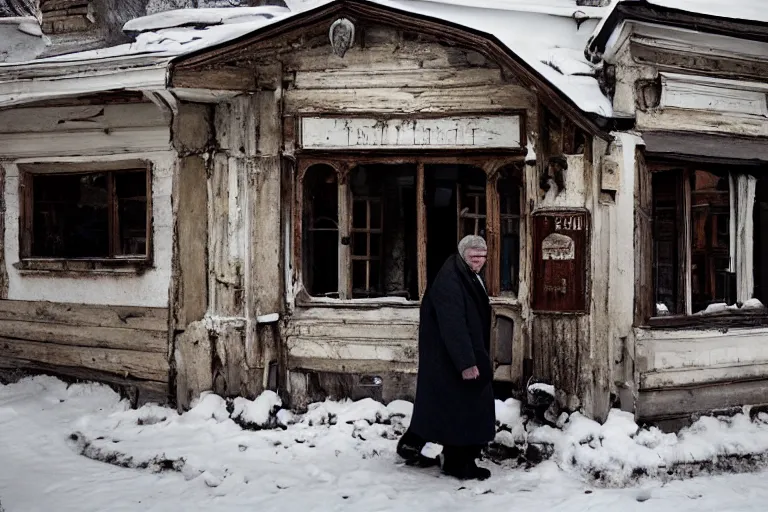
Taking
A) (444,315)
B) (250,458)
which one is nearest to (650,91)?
(444,315)

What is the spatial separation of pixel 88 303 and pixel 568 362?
5.05m

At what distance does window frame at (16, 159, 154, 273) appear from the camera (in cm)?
686

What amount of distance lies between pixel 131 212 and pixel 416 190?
3.13 metres

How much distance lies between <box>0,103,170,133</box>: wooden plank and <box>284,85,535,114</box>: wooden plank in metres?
1.50

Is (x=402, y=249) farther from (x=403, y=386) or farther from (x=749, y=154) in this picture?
(x=749, y=154)

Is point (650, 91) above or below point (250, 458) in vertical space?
above

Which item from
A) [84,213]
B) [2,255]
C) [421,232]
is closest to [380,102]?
[421,232]

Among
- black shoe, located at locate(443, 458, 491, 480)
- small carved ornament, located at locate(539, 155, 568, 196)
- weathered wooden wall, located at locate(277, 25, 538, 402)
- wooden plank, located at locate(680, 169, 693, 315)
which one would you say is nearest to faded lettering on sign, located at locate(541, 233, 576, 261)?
small carved ornament, located at locate(539, 155, 568, 196)

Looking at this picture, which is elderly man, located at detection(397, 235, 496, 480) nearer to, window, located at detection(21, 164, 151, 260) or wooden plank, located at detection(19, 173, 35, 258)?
window, located at detection(21, 164, 151, 260)

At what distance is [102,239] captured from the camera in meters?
7.40

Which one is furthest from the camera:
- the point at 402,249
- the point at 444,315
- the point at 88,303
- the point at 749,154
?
the point at 402,249

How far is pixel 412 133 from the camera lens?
6238mm

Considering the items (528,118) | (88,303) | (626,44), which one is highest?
(626,44)

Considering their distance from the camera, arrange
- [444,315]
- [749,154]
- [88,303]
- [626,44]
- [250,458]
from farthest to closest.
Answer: [88,303] < [749,154] < [626,44] < [250,458] < [444,315]
